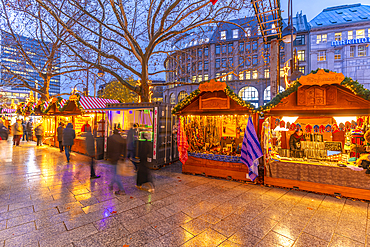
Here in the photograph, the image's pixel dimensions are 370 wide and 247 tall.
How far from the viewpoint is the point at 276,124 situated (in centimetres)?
666

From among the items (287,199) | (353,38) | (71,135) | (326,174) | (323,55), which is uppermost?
(353,38)

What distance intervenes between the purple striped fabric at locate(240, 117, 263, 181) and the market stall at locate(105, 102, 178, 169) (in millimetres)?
3531

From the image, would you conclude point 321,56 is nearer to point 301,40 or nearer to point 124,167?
point 301,40

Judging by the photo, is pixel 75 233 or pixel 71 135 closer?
pixel 75 233

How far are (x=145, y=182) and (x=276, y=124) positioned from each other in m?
5.04

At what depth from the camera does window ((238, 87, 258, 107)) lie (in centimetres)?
3916

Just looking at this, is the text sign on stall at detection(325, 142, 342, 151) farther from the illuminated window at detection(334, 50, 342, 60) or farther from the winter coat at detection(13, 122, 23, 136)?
the illuminated window at detection(334, 50, 342, 60)

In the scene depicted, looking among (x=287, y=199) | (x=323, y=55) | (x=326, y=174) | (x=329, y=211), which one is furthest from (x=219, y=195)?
(x=323, y=55)

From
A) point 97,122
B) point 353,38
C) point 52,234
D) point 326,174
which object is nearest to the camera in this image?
point 52,234

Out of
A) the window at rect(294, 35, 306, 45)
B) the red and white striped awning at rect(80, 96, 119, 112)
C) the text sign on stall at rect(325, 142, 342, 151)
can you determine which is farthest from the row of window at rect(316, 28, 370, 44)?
the red and white striped awning at rect(80, 96, 119, 112)

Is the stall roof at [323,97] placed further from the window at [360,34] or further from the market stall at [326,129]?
the window at [360,34]

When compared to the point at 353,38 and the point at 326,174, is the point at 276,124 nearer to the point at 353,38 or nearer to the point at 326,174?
the point at 326,174

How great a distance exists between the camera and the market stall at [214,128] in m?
6.69

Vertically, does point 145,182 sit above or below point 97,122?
below
